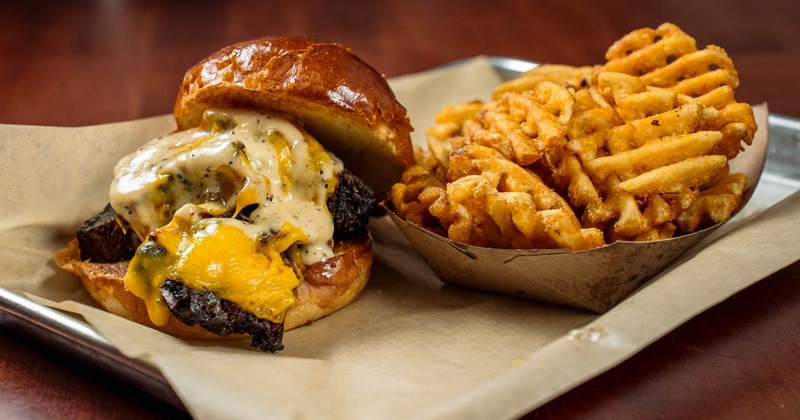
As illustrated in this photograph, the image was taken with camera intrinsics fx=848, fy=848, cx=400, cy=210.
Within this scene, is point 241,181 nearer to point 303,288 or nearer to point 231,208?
point 231,208

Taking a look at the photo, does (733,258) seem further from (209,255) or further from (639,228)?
(209,255)

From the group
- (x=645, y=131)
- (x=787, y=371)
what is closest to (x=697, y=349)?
(x=787, y=371)

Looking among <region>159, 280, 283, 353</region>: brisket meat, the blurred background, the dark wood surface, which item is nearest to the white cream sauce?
<region>159, 280, 283, 353</region>: brisket meat

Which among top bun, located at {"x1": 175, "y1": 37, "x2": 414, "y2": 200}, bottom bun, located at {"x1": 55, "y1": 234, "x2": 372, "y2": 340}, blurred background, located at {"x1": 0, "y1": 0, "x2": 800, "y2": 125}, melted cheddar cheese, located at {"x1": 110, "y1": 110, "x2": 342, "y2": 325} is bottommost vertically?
blurred background, located at {"x1": 0, "y1": 0, "x2": 800, "y2": 125}

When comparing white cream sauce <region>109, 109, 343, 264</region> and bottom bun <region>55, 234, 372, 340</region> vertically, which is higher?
white cream sauce <region>109, 109, 343, 264</region>

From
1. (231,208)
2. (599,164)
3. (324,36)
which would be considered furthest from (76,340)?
(324,36)

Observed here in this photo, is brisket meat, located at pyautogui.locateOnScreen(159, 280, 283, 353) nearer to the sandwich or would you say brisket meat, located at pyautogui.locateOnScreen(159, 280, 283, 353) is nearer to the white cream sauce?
the sandwich
